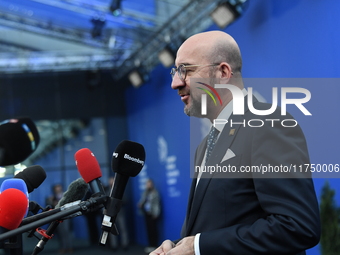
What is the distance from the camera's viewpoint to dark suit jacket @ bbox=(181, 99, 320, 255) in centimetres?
147

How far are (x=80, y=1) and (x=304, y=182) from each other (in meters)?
8.82

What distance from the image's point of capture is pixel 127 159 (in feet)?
5.42

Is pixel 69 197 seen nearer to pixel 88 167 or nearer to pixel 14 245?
pixel 88 167

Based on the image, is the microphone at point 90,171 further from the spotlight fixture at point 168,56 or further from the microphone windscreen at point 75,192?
the spotlight fixture at point 168,56

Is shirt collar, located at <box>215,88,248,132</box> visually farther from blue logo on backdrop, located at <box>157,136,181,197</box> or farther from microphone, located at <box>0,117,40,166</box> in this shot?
blue logo on backdrop, located at <box>157,136,181,197</box>

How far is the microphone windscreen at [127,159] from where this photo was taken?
1641mm

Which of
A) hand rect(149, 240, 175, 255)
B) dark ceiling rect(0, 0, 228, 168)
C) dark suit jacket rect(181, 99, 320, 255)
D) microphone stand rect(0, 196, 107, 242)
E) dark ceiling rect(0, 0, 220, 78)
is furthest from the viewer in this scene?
dark ceiling rect(0, 0, 228, 168)

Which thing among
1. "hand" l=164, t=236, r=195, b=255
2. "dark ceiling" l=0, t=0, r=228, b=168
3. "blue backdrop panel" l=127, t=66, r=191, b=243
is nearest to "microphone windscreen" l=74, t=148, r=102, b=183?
"hand" l=164, t=236, r=195, b=255

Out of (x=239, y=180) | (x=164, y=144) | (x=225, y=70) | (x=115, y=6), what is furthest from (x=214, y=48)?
(x=164, y=144)

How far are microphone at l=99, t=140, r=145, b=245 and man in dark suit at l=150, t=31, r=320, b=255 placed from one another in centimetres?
20

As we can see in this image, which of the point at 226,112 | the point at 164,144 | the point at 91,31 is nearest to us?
the point at 226,112

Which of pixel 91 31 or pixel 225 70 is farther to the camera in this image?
pixel 91 31

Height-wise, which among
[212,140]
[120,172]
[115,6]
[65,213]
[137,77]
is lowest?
[65,213]

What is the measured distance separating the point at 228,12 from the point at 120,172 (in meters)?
6.28
